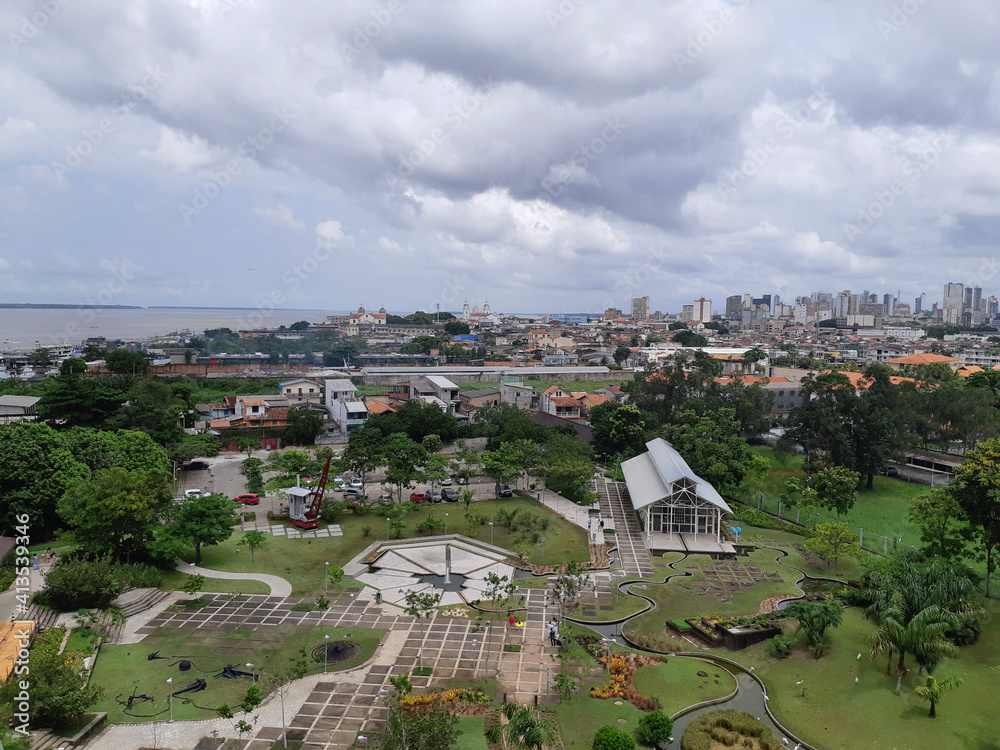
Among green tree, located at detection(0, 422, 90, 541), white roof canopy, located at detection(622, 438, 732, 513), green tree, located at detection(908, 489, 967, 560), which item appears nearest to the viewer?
green tree, located at detection(908, 489, 967, 560)

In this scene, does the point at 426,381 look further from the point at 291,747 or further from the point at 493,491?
the point at 291,747

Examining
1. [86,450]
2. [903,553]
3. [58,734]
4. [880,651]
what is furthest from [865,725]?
[86,450]

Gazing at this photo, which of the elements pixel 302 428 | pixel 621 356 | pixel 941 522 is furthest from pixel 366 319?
pixel 941 522

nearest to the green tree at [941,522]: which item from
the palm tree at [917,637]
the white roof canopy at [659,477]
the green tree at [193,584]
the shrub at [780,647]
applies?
the palm tree at [917,637]

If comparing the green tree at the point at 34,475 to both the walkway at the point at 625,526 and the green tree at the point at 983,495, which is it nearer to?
the walkway at the point at 625,526

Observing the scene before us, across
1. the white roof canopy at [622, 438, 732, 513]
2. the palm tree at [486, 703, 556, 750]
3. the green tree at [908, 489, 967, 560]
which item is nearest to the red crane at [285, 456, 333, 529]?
the white roof canopy at [622, 438, 732, 513]

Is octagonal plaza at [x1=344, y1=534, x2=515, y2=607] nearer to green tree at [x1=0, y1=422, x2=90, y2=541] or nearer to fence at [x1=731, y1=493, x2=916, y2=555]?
green tree at [x1=0, y1=422, x2=90, y2=541]

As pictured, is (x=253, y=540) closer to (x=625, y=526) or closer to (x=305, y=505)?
(x=305, y=505)
